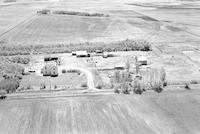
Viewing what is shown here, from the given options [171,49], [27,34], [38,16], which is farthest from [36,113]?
[38,16]

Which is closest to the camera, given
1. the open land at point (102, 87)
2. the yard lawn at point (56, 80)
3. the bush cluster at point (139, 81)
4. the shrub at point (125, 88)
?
the open land at point (102, 87)

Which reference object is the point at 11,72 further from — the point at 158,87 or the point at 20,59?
the point at 158,87

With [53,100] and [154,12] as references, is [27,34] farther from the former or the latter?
[154,12]

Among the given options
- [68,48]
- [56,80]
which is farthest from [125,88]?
[68,48]

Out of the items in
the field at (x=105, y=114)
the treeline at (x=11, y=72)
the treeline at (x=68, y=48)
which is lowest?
the field at (x=105, y=114)

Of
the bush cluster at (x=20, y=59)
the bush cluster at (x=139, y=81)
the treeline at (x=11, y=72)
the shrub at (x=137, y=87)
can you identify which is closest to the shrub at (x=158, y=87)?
the bush cluster at (x=139, y=81)

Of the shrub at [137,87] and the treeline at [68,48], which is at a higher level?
the treeline at [68,48]

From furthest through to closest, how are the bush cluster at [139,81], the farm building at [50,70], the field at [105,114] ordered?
the farm building at [50,70] → the bush cluster at [139,81] → the field at [105,114]

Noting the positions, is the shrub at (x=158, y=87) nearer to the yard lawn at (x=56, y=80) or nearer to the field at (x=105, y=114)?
the field at (x=105, y=114)

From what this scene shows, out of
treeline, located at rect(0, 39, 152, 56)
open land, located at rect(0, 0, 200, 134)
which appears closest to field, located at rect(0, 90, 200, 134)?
open land, located at rect(0, 0, 200, 134)
